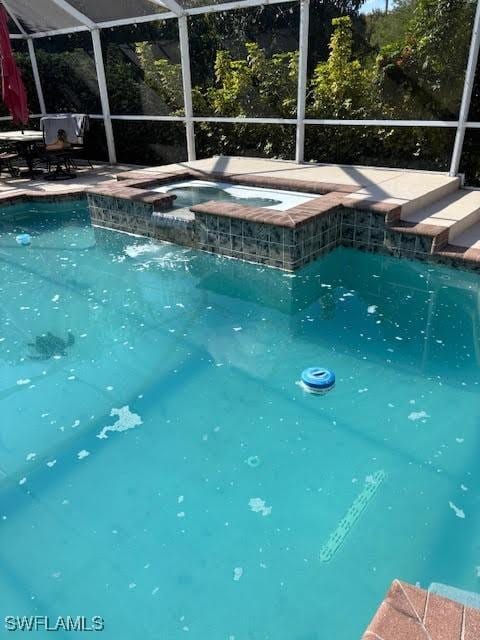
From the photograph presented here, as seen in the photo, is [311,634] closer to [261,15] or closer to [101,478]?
[101,478]

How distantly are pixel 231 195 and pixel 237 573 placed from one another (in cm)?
580

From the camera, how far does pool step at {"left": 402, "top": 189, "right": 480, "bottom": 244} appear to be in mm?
5758

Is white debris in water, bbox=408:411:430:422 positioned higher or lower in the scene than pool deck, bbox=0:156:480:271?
lower

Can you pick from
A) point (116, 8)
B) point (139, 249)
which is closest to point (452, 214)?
point (139, 249)

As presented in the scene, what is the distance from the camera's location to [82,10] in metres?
9.38

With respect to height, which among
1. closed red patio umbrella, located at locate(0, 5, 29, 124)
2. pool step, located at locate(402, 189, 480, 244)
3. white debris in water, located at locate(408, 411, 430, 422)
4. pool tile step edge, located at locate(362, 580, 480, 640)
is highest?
closed red patio umbrella, located at locate(0, 5, 29, 124)

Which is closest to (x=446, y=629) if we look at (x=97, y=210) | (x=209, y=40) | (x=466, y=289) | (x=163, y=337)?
(x=163, y=337)

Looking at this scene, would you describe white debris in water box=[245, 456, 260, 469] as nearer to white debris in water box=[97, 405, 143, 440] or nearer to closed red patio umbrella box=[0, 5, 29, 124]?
white debris in water box=[97, 405, 143, 440]

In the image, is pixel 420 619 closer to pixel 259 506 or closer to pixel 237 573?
pixel 237 573

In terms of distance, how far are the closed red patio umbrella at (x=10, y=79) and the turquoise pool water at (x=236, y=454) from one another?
536 centimetres

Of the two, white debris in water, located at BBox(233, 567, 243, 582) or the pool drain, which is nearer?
white debris in water, located at BBox(233, 567, 243, 582)

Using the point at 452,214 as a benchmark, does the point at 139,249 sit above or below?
below

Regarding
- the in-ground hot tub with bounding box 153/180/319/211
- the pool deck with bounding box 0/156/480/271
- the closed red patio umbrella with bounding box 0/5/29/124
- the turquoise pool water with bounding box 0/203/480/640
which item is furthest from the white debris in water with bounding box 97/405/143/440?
the closed red patio umbrella with bounding box 0/5/29/124

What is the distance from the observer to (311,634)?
2.04 m
